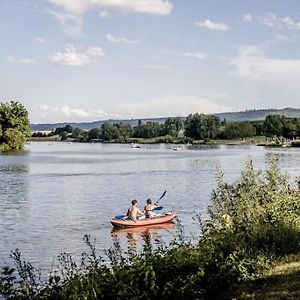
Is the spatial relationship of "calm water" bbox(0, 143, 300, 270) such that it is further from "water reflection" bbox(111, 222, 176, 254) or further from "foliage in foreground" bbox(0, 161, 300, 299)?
"foliage in foreground" bbox(0, 161, 300, 299)

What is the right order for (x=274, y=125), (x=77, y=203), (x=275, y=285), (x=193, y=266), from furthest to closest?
(x=274, y=125) → (x=77, y=203) → (x=193, y=266) → (x=275, y=285)

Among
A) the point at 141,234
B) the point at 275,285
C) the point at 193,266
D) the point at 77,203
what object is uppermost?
the point at 193,266

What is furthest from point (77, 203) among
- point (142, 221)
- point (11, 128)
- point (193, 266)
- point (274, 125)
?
point (274, 125)

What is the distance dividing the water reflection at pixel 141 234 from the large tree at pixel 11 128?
84.8 metres

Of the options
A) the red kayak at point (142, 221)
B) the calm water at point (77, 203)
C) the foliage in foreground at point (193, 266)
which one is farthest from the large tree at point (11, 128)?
the foliage in foreground at point (193, 266)

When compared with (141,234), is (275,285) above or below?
above

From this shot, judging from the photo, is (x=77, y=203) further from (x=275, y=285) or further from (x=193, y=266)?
(x=275, y=285)

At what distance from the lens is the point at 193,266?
9938mm

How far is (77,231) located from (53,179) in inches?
1129

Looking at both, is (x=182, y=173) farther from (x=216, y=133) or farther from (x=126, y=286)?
(x=216, y=133)

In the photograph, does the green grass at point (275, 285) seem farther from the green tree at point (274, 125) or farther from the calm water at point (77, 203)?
the green tree at point (274, 125)

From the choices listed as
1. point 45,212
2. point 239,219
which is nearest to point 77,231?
point 45,212

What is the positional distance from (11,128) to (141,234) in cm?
8799

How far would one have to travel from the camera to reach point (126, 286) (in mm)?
9016
